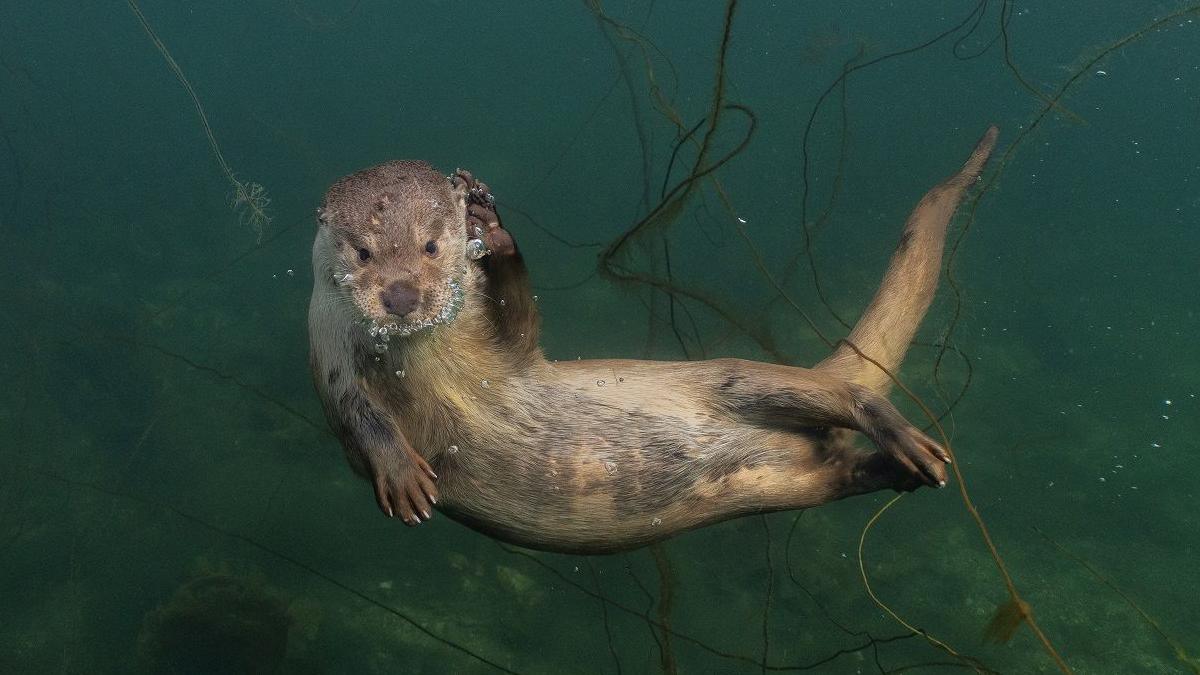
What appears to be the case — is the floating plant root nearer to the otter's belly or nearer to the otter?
the otter

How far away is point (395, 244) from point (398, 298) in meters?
0.13

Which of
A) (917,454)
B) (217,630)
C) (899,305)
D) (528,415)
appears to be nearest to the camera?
(917,454)

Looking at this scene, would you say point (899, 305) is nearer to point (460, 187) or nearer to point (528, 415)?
point (528, 415)

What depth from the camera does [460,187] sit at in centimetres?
198

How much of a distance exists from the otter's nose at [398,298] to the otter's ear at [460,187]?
351 millimetres

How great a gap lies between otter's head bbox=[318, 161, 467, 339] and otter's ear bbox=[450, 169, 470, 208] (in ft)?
0.12

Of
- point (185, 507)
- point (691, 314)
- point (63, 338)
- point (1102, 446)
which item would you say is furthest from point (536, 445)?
point (63, 338)

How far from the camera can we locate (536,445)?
2.19 metres

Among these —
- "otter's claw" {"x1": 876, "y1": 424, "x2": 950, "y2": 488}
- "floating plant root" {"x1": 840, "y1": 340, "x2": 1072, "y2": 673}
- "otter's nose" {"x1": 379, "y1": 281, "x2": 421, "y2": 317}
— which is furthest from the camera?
"floating plant root" {"x1": 840, "y1": 340, "x2": 1072, "y2": 673}

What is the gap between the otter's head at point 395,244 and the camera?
170cm

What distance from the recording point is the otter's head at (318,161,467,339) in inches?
66.8

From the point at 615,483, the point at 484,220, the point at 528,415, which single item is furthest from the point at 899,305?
the point at 484,220

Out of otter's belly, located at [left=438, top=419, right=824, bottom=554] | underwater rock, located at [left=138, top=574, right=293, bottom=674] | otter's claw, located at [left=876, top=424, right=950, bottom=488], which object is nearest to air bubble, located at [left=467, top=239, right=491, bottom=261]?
otter's belly, located at [left=438, top=419, right=824, bottom=554]

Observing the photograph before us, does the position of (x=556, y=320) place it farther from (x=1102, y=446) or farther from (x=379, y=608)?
(x=1102, y=446)
